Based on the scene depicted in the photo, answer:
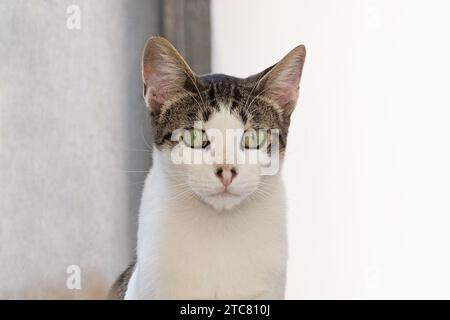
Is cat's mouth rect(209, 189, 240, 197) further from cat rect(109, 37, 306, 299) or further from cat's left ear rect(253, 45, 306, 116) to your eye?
cat's left ear rect(253, 45, 306, 116)

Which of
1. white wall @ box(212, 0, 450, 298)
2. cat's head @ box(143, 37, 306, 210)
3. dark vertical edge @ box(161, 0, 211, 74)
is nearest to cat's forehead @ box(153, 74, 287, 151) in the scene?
cat's head @ box(143, 37, 306, 210)

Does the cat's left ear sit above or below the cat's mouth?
above

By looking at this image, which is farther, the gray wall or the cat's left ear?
the gray wall

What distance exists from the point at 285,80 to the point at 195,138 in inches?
Result: 8.3

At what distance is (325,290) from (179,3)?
A: 0.98 metres

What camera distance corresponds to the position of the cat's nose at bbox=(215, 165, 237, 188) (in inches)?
40.3

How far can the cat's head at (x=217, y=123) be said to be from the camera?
104 cm

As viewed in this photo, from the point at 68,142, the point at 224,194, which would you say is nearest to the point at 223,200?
the point at 224,194

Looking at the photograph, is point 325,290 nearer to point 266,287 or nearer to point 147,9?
point 266,287

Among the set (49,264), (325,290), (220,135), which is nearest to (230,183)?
(220,135)

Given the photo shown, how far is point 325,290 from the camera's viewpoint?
1.69m

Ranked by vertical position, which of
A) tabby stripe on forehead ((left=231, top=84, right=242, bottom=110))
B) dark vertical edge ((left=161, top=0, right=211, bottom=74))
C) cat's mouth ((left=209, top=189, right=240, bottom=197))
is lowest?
cat's mouth ((left=209, top=189, right=240, bottom=197))

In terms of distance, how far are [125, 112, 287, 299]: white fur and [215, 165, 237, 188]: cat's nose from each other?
0.03 metres

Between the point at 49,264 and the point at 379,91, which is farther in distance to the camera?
the point at 379,91
